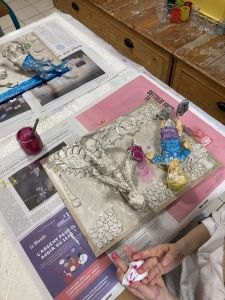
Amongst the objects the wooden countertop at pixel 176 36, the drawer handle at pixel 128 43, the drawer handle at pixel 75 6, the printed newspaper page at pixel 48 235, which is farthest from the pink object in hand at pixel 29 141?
the drawer handle at pixel 75 6

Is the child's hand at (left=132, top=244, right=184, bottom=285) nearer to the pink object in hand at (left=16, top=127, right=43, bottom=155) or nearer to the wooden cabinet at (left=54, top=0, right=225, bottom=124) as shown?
the pink object in hand at (left=16, top=127, right=43, bottom=155)

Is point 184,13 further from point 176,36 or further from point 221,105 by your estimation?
point 221,105

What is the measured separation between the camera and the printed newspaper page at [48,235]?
51 cm

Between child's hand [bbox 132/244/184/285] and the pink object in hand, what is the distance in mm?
357

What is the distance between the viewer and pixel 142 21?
1213 mm

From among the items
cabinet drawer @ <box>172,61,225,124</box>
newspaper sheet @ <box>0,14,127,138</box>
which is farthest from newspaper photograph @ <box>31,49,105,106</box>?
cabinet drawer @ <box>172,61,225,124</box>

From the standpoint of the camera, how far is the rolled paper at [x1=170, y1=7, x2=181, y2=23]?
117cm

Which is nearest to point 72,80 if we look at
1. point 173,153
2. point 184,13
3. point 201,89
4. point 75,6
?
point 173,153

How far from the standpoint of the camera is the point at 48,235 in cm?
57

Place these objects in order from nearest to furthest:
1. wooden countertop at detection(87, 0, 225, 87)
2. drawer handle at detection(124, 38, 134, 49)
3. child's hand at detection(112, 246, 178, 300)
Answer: child's hand at detection(112, 246, 178, 300)
wooden countertop at detection(87, 0, 225, 87)
drawer handle at detection(124, 38, 134, 49)

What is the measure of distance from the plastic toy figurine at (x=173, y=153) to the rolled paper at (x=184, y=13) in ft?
2.20

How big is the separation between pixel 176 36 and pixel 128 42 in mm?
248

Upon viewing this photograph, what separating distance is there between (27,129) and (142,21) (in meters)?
0.81

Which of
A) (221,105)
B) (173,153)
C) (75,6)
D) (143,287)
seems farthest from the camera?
(75,6)
